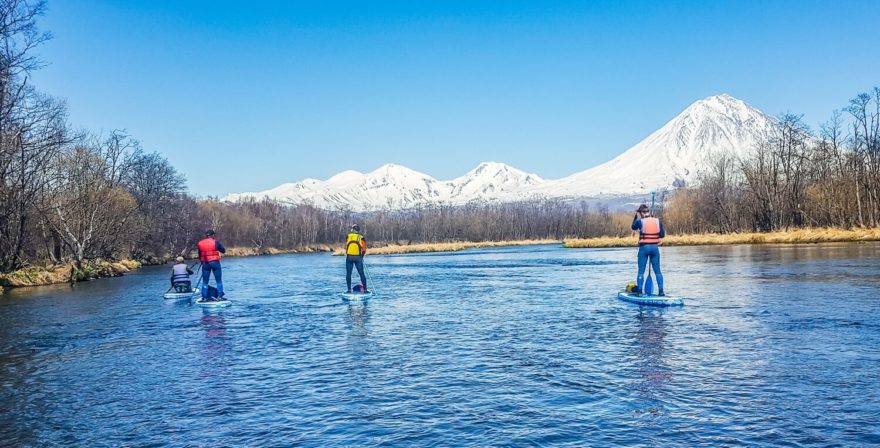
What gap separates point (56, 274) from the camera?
41.4 m

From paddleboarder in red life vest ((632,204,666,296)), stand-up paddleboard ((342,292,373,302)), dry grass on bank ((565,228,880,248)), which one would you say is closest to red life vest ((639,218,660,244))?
paddleboarder in red life vest ((632,204,666,296))

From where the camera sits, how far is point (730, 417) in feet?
24.8

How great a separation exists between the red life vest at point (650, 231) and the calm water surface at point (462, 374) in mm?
2145

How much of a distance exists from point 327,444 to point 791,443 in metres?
4.97

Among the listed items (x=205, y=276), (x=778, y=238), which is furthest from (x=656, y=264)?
(x=778, y=238)

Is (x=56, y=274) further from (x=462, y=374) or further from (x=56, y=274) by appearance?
(x=462, y=374)

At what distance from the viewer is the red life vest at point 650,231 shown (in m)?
18.8

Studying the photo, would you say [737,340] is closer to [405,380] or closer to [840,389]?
[840,389]

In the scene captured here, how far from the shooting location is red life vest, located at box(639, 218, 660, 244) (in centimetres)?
1881

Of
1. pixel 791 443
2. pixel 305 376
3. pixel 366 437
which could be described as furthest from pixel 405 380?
pixel 791 443

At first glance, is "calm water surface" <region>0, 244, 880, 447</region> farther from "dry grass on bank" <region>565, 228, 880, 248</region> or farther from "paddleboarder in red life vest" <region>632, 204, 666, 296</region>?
"dry grass on bank" <region>565, 228, 880, 248</region>

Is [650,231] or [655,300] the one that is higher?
[650,231]

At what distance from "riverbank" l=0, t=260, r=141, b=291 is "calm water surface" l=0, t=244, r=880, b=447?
1860cm

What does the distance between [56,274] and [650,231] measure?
38.9 metres
